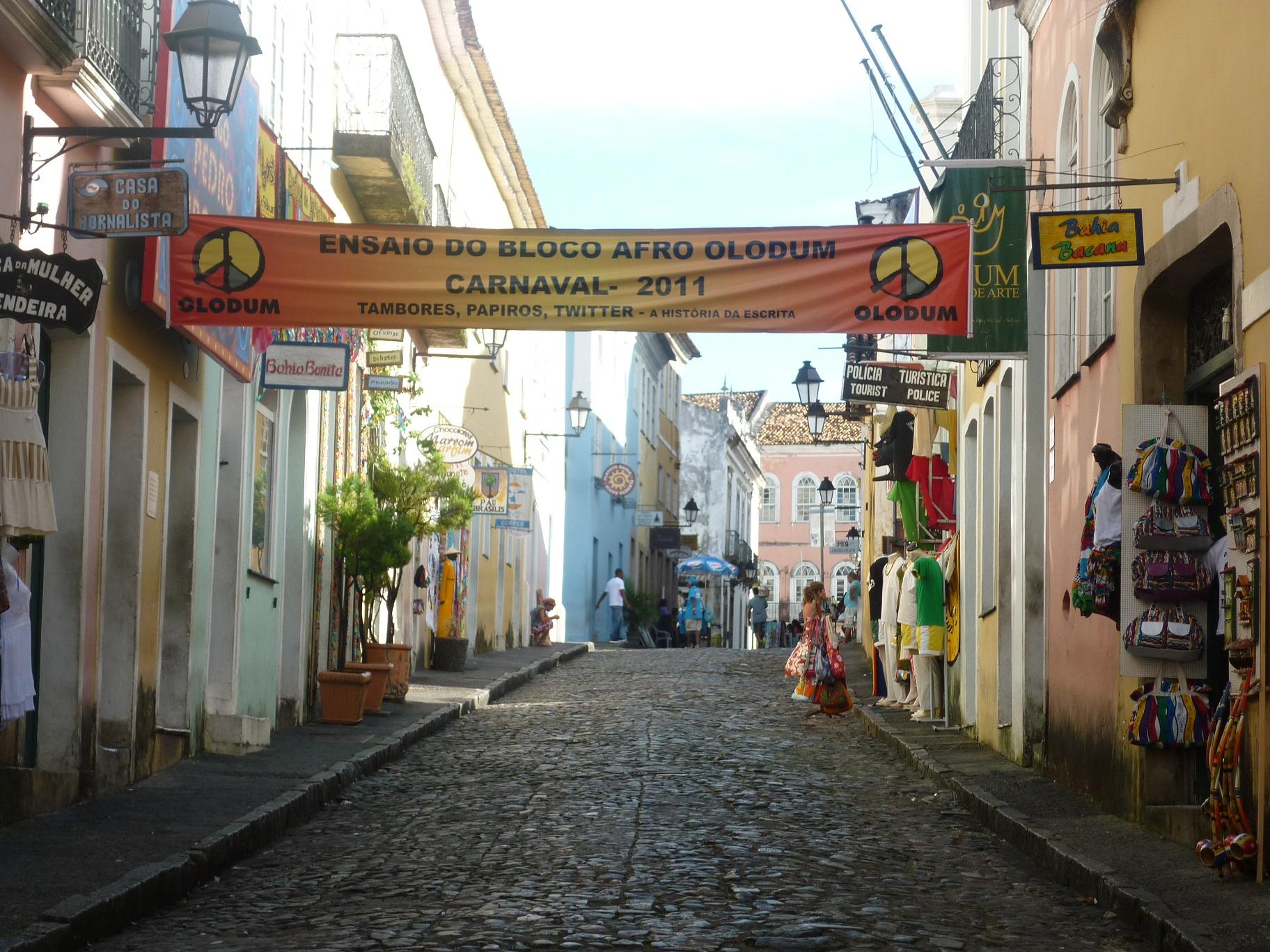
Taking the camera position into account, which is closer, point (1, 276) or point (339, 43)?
point (1, 276)

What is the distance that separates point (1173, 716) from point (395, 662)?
12.1 m

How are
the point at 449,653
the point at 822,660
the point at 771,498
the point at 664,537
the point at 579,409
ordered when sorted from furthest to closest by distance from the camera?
the point at 771,498
the point at 664,537
the point at 579,409
the point at 449,653
the point at 822,660

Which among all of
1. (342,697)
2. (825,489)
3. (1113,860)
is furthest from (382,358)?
(825,489)

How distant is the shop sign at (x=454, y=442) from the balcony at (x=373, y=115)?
4.07 m

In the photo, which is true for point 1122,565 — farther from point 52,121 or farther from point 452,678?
point 452,678

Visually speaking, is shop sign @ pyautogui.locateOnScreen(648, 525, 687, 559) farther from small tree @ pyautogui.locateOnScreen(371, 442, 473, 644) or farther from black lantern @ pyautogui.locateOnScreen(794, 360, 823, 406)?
small tree @ pyautogui.locateOnScreen(371, 442, 473, 644)

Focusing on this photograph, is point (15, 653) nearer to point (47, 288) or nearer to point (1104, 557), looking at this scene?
point (47, 288)

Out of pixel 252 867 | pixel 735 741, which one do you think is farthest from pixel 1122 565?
pixel 735 741

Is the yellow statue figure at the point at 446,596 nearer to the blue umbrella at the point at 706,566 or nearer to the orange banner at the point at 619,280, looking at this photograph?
the orange banner at the point at 619,280

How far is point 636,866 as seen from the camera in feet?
31.6

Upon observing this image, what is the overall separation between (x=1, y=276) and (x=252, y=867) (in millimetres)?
3262

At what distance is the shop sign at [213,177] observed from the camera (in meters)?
11.6

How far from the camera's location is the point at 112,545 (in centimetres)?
1230

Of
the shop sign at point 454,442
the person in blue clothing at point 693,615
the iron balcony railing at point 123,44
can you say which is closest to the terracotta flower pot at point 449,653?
the shop sign at point 454,442
